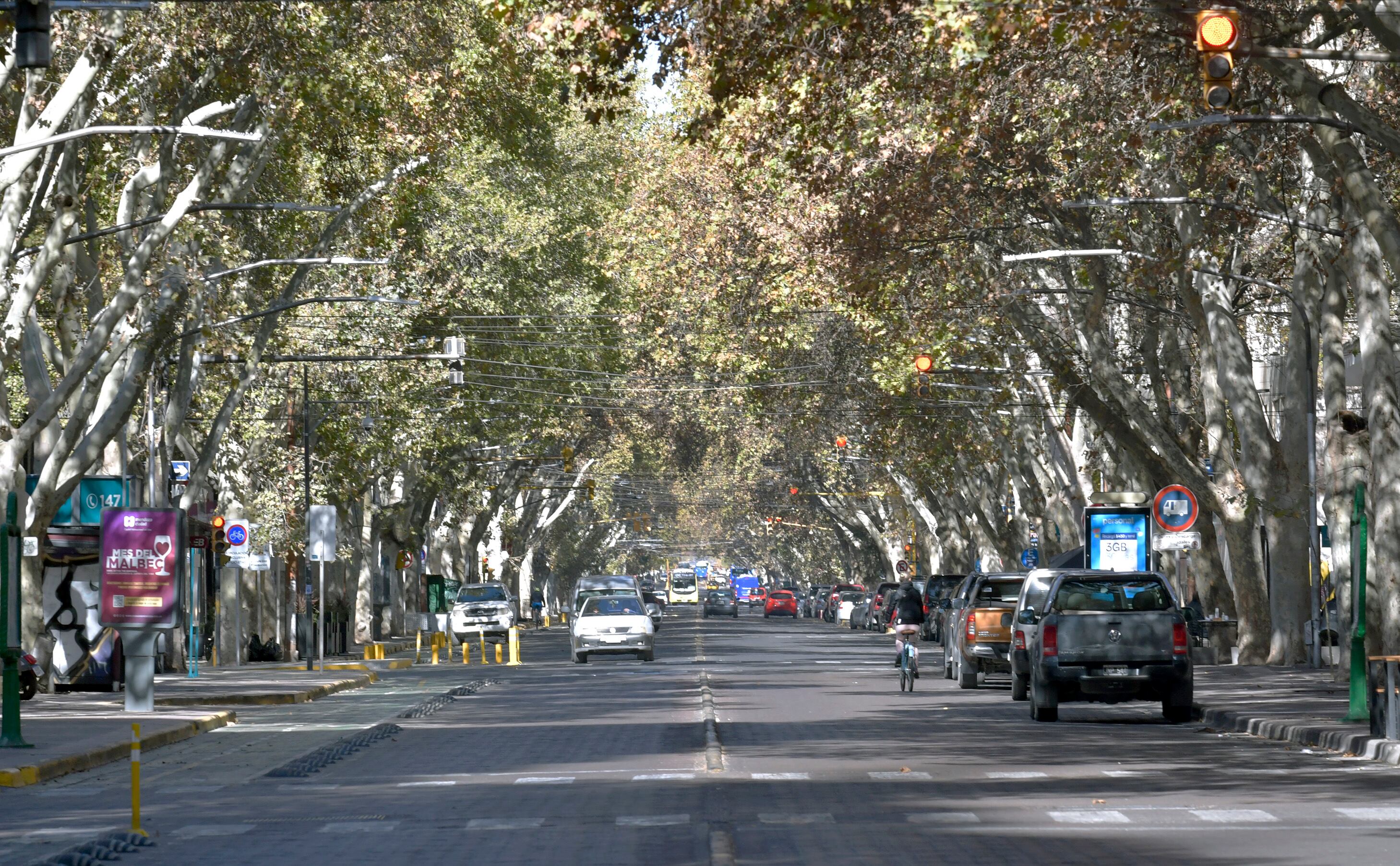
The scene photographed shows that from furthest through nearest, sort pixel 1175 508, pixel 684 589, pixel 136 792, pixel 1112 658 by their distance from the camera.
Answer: pixel 684 589, pixel 1175 508, pixel 1112 658, pixel 136 792

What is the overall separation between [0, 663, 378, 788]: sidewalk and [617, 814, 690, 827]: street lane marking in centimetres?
627

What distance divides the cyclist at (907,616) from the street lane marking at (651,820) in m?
17.9

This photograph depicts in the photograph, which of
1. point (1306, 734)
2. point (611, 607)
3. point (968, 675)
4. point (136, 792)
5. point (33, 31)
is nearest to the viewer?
point (136, 792)

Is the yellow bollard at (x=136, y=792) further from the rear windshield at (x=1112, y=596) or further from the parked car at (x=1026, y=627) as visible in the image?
the parked car at (x=1026, y=627)

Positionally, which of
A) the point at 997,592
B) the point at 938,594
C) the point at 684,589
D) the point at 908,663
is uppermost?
the point at 997,592

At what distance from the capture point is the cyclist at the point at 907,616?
32.3 m

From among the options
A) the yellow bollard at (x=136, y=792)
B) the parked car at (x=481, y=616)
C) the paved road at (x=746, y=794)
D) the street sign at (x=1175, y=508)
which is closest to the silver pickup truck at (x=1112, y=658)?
the paved road at (x=746, y=794)

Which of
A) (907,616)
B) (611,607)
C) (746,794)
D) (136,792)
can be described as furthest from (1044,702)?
(611,607)

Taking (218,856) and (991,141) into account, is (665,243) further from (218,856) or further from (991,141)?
(218,856)

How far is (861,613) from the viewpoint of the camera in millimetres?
84062

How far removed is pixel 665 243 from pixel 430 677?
39.1 feet

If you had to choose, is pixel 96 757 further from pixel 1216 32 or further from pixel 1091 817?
pixel 1216 32

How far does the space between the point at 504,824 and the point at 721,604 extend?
340 ft

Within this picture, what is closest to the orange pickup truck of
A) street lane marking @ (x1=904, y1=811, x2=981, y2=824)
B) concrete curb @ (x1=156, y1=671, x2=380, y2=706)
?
concrete curb @ (x1=156, y1=671, x2=380, y2=706)
